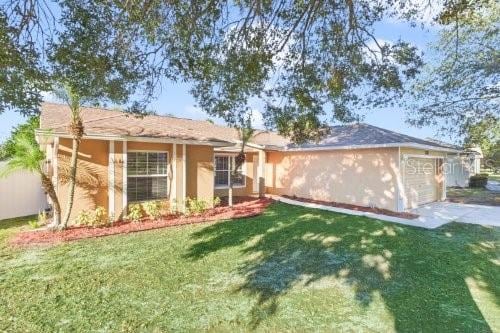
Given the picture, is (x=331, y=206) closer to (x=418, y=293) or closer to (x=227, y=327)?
(x=418, y=293)

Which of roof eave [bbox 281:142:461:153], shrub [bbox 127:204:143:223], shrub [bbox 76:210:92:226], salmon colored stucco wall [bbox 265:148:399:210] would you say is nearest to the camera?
shrub [bbox 76:210:92:226]

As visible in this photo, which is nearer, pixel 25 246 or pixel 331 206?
pixel 25 246

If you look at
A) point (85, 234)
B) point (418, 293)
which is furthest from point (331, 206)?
point (85, 234)

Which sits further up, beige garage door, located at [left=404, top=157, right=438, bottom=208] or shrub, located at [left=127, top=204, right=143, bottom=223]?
beige garage door, located at [left=404, top=157, right=438, bottom=208]

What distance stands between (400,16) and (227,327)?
909 cm

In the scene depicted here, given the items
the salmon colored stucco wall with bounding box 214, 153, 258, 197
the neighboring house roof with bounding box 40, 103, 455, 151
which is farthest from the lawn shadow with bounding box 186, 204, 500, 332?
the salmon colored stucco wall with bounding box 214, 153, 258, 197

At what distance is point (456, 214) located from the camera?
1398cm

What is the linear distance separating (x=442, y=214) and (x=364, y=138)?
17.4 ft

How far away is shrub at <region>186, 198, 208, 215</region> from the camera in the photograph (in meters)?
13.6

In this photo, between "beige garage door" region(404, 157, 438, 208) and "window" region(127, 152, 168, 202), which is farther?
"beige garage door" region(404, 157, 438, 208)

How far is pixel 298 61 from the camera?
31.4 ft

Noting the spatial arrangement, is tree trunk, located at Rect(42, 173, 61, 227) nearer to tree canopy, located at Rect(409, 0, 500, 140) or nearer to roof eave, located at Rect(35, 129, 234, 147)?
roof eave, located at Rect(35, 129, 234, 147)

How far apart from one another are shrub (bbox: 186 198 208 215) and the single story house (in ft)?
1.26

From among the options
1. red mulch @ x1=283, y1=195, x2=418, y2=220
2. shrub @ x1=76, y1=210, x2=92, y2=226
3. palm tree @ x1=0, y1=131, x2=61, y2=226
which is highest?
palm tree @ x1=0, y1=131, x2=61, y2=226
